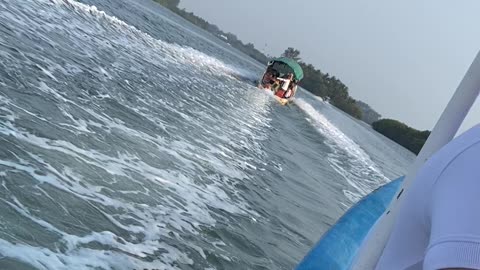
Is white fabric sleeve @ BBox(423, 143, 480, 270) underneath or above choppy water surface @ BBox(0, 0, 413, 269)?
above

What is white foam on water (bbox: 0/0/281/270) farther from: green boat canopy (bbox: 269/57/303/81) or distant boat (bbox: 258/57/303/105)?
green boat canopy (bbox: 269/57/303/81)

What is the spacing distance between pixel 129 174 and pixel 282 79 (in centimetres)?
2393

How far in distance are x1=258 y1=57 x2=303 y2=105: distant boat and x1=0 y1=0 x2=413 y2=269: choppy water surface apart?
14.2 m

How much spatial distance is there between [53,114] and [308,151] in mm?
10151

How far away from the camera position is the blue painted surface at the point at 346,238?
3195 mm

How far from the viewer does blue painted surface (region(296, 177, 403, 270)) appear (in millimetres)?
3195

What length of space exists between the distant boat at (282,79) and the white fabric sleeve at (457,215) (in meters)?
26.8

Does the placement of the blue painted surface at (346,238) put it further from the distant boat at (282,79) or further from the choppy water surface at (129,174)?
the distant boat at (282,79)

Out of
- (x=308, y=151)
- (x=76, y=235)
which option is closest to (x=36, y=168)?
(x=76, y=235)

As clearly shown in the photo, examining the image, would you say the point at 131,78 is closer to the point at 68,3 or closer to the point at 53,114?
the point at 53,114

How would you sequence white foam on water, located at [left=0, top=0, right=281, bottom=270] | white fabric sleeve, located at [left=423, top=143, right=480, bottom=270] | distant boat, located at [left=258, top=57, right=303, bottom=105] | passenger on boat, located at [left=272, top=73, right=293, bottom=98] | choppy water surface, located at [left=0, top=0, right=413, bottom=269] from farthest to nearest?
distant boat, located at [left=258, top=57, right=303, bottom=105] < passenger on boat, located at [left=272, top=73, right=293, bottom=98] < choppy water surface, located at [left=0, top=0, right=413, bottom=269] < white foam on water, located at [left=0, top=0, right=281, bottom=270] < white fabric sleeve, located at [left=423, top=143, right=480, bottom=270]

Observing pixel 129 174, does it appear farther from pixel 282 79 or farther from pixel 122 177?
pixel 282 79

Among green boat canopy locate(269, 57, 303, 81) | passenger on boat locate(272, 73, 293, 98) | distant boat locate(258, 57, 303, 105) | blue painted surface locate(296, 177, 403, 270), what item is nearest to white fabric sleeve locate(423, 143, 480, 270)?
blue painted surface locate(296, 177, 403, 270)

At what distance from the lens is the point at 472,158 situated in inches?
40.4
